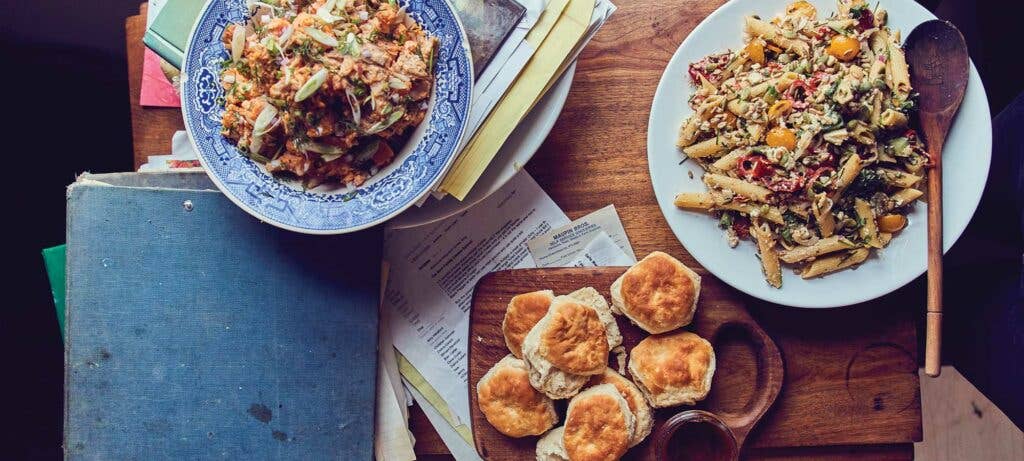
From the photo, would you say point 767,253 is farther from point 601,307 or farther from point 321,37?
point 321,37

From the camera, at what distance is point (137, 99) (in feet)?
5.32

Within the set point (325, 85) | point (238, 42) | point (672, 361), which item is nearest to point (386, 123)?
point (325, 85)

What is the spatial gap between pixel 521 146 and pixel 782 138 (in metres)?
0.48

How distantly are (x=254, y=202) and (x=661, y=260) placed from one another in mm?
749

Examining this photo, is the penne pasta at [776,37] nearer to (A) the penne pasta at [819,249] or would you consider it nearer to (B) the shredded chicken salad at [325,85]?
(A) the penne pasta at [819,249]

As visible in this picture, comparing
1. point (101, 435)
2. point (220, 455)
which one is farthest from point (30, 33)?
point (220, 455)

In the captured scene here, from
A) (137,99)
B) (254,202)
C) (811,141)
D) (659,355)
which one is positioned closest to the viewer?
(254,202)

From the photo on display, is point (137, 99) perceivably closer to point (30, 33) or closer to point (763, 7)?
point (30, 33)

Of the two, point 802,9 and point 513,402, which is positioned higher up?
point 802,9

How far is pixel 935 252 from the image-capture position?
1.43 m

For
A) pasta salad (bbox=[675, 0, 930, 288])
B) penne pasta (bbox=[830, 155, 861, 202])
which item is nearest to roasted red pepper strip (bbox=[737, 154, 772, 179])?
pasta salad (bbox=[675, 0, 930, 288])

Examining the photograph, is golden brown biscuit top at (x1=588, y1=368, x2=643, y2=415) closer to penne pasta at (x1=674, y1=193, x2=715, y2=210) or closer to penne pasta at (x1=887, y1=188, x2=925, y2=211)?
penne pasta at (x1=674, y1=193, x2=715, y2=210)

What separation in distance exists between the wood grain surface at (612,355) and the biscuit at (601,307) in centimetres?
3

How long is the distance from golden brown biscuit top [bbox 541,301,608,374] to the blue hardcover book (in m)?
0.38
